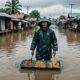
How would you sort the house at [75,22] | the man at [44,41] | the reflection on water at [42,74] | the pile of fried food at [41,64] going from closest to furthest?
the reflection on water at [42,74], the man at [44,41], the pile of fried food at [41,64], the house at [75,22]

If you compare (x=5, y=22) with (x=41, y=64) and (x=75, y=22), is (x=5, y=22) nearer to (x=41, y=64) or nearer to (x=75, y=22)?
(x=75, y=22)

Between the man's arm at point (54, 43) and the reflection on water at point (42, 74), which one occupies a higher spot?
the man's arm at point (54, 43)

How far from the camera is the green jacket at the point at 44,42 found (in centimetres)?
898

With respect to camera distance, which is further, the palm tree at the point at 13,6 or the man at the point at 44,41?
the palm tree at the point at 13,6

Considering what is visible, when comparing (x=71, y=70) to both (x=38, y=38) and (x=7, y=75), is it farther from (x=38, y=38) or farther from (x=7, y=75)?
(x=7, y=75)

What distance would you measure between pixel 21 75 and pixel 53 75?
100 centimetres

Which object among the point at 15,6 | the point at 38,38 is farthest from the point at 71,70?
the point at 15,6

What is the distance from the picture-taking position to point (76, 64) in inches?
427

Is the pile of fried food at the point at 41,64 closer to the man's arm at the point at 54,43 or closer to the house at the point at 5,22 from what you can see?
the man's arm at the point at 54,43

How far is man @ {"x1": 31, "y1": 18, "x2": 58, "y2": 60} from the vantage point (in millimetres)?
8932

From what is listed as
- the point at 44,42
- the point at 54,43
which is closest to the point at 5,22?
the point at 44,42

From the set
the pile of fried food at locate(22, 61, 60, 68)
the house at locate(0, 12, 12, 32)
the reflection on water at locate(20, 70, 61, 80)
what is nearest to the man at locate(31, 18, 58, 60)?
the pile of fried food at locate(22, 61, 60, 68)

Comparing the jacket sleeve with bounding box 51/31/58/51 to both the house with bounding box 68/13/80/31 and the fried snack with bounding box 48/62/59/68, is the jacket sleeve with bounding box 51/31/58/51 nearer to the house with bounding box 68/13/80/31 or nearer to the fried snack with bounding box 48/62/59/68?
the fried snack with bounding box 48/62/59/68

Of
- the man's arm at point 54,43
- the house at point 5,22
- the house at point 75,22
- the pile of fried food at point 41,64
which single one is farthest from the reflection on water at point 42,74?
the house at point 75,22
